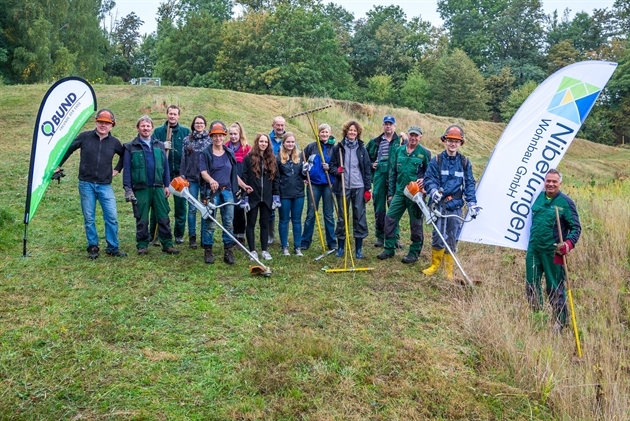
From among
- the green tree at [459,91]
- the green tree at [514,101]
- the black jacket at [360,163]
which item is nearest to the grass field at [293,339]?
the black jacket at [360,163]

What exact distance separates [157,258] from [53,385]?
298 cm

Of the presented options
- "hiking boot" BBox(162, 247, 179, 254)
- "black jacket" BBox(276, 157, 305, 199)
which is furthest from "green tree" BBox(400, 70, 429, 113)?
"hiking boot" BBox(162, 247, 179, 254)

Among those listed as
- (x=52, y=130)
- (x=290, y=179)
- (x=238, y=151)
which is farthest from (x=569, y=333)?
(x=52, y=130)

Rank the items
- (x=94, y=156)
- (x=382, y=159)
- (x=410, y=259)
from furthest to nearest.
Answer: (x=382, y=159) → (x=410, y=259) → (x=94, y=156)

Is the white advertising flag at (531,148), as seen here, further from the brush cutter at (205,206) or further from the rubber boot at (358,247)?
the brush cutter at (205,206)

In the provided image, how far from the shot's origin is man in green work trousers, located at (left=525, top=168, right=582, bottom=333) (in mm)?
5094

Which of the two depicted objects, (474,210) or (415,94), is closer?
(474,210)

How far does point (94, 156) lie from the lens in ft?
20.4

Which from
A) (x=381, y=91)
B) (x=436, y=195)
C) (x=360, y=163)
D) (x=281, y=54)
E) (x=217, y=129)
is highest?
(x=281, y=54)

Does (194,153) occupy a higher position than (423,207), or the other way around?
(194,153)

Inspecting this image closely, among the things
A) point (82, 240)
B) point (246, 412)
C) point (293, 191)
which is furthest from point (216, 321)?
point (82, 240)

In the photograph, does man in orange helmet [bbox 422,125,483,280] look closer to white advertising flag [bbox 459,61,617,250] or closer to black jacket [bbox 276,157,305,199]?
white advertising flag [bbox 459,61,617,250]

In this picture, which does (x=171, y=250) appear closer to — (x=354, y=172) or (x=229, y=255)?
(x=229, y=255)

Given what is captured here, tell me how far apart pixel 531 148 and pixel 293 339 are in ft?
12.7
